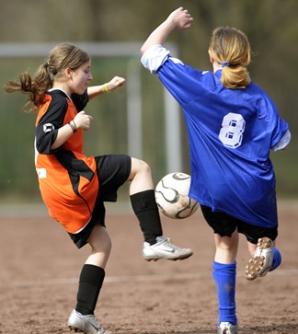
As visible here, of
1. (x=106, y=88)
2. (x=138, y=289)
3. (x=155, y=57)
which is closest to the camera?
(x=155, y=57)

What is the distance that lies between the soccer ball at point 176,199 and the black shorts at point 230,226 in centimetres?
18

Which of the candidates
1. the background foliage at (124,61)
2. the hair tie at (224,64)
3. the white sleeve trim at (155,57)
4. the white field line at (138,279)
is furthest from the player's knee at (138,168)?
the background foliage at (124,61)

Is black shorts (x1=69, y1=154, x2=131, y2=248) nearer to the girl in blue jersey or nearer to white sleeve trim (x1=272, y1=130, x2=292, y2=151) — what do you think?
the girl in blue jersey

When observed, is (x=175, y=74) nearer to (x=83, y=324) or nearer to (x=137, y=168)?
(x=137, y=168)

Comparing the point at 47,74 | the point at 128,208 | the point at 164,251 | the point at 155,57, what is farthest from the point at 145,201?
the point at 128,208

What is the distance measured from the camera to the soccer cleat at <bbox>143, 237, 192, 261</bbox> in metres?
5.92

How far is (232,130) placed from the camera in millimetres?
5859

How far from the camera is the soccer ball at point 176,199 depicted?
6254 millimetres

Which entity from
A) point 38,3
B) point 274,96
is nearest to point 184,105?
point 274,96

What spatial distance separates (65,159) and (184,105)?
787 millimetres

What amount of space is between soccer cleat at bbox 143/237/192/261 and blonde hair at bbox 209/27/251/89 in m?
1.00

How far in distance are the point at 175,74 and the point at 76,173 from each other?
0.84 m

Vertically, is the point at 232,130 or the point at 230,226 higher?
the point at 232,130

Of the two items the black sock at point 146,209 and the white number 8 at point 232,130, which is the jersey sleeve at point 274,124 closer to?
the white number 8 at point 232,130
